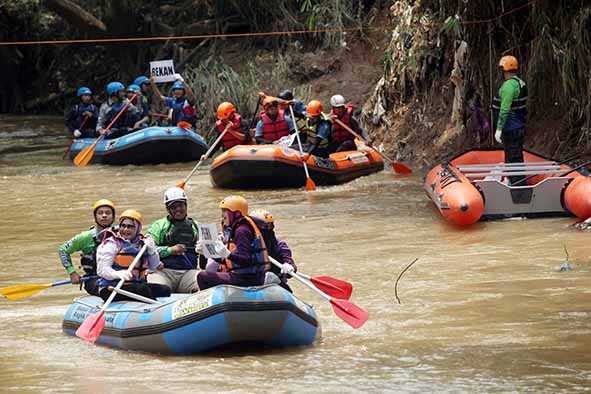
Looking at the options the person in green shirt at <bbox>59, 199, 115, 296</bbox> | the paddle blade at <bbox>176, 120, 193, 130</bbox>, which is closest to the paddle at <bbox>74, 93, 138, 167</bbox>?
the paddle blade at <bbox>176, 120, 193, 130</bbox>

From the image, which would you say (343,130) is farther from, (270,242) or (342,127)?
(270,242)

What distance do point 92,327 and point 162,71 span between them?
36.6 ft

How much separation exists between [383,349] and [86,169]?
12.1 metres

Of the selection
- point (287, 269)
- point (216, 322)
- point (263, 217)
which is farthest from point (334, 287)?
point (216, 322)

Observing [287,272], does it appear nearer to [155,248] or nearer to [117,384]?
[155,248]

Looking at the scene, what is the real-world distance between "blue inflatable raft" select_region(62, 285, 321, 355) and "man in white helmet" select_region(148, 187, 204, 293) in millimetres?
924

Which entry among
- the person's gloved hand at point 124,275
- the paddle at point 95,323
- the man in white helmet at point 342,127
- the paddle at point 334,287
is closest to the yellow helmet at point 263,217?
the paddle at point 334,287

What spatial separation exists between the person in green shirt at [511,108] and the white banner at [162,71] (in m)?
6.91

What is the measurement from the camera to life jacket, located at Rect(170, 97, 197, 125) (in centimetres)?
2000

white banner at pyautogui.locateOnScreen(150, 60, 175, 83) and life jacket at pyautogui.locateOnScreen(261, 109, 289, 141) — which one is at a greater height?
white banner at pyautogui.locateOnScreen(150, 60, 175, 83)

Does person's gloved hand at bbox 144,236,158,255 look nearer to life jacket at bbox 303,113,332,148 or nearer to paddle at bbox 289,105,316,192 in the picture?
paddle at bbox 289,105,316,192

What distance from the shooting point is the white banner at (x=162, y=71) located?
18953mm

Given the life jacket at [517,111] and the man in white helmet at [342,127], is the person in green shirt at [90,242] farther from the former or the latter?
the man in white helmet at [342,127]

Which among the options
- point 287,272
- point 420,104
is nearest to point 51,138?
point 420,104
